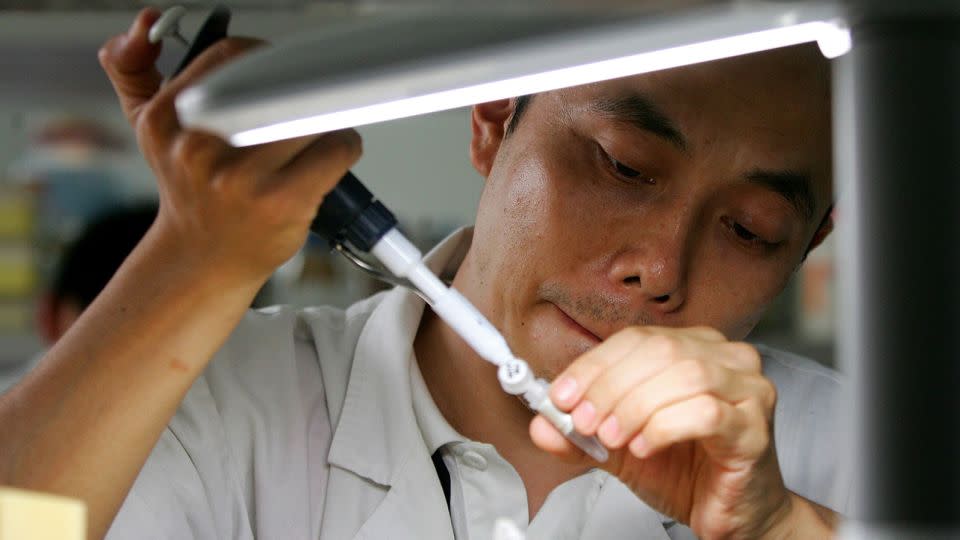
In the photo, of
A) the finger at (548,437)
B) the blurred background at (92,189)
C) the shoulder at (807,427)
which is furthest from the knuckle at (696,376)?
the blurred background at (92,189)

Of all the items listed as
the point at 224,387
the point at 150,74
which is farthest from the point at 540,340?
the point at 150,74

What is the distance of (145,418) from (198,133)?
9.8 inches

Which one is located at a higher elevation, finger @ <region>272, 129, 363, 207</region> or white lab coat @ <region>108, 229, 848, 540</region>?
finger @ <region>272, 129, 363, 207</region>

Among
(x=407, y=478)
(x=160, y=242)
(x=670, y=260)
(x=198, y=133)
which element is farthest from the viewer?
(x=407, y=478)

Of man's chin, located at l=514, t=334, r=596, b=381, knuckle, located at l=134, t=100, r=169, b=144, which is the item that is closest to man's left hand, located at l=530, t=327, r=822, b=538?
man's chin, located at l=514, t=334, r=596, b=381

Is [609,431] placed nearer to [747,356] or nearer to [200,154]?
[747,356]

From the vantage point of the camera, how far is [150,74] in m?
0.75

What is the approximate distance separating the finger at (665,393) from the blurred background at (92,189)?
190 cm

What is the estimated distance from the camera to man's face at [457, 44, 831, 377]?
0.98 meters

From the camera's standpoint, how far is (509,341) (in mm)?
1062

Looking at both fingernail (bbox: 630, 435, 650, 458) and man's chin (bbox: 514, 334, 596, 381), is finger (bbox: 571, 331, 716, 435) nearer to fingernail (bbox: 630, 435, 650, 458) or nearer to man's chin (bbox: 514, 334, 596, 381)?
fingernail (bbox: 630, 435, 650, 458)

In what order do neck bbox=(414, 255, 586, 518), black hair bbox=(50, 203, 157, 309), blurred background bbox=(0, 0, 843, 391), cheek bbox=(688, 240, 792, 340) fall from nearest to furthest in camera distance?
cheek bbox=(688, 240, 792, 340), neck bbox=(414, 255, 586, 518), black hair bbox=(50, 203, 157, 309), blurred background bbox=(0, 0, 843, 391)

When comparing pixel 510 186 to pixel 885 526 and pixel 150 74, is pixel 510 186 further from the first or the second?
pixel 885 526

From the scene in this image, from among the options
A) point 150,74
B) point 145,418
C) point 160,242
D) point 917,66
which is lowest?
point 145,418
